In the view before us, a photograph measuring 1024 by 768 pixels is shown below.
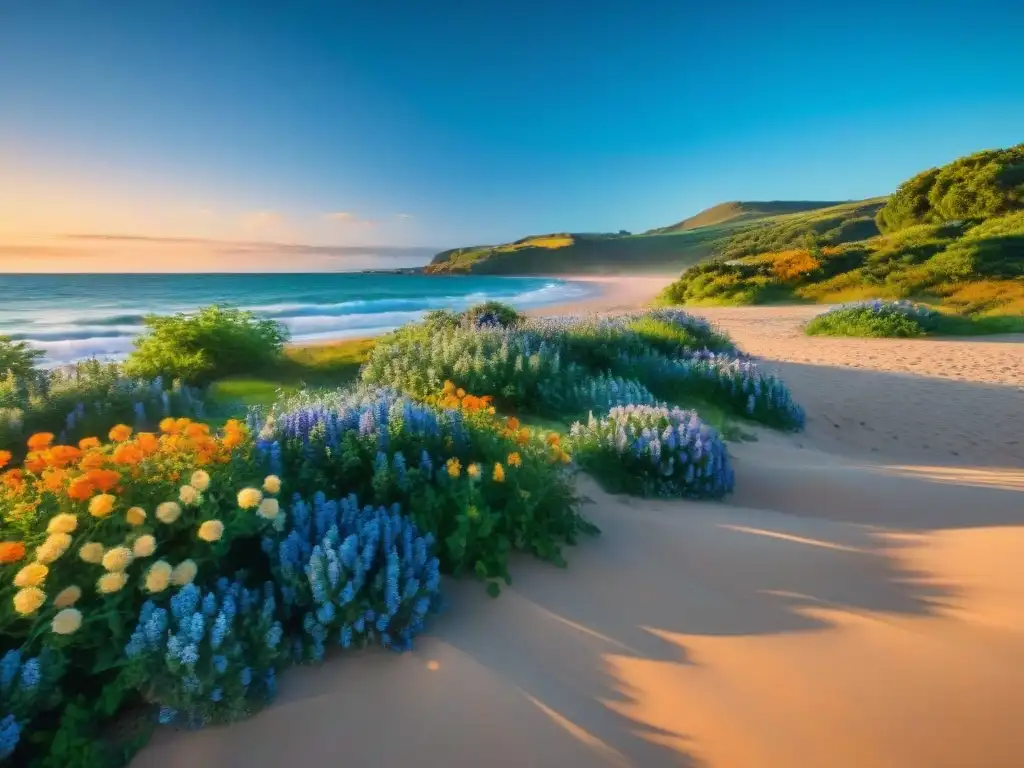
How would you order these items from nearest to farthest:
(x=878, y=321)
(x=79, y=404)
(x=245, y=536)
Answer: (x=245, y=536) < (x=79, y=404) < (x=878, y=321)

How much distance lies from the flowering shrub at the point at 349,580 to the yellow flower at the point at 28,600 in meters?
0.73

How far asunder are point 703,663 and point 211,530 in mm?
1927

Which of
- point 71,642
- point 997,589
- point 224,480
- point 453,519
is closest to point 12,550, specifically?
point 71,642

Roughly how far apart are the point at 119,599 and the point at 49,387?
472cm

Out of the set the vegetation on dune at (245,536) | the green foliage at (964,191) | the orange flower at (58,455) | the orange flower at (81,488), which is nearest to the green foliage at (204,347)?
the vegetation on dune at (245,536)

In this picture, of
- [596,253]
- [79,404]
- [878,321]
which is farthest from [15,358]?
[596,253]

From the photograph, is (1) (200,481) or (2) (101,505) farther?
(1) (200,481)

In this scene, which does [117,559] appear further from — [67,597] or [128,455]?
[128,455]

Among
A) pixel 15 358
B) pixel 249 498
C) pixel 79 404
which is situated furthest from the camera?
pixel 15 358

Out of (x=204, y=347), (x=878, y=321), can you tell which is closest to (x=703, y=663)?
(x=204, y=347)

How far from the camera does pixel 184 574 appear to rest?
201cm

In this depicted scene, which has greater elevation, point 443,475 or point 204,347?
point 204,347

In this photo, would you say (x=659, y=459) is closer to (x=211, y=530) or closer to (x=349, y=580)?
(x=349, y=580)

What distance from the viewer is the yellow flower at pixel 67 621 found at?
70.2 inches
